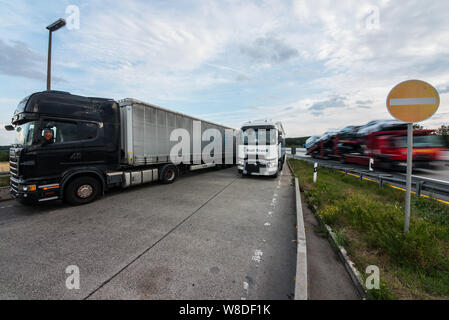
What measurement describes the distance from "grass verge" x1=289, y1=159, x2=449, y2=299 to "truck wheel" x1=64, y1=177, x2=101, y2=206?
6668 millimetres

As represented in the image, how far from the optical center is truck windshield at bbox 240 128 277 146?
1003 cm

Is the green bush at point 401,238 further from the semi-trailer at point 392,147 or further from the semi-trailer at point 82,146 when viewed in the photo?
the semi-trailer at point 392,147

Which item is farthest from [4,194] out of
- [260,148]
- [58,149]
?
[260,148]

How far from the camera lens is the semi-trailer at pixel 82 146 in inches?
201

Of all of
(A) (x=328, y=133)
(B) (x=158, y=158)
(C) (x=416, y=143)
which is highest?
(A) (x=328, y=133)

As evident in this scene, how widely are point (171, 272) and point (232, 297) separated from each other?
953mm

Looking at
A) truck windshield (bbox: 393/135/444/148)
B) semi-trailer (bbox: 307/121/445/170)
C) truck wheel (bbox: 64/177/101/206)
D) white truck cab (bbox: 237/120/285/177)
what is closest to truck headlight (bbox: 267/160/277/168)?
white truck cab (bbox: 237/120/285/177)

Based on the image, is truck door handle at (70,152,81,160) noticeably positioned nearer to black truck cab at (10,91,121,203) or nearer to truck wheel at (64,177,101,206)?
black truck cab at (10,91,121,203)

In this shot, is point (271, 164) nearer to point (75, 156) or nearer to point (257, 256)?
point (257, 256)

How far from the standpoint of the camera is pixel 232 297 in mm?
2273

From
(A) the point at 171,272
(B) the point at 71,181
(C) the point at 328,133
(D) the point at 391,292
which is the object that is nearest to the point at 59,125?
(B) the point at 71,181

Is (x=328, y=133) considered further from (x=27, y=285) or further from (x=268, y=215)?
(x=27, y=285)

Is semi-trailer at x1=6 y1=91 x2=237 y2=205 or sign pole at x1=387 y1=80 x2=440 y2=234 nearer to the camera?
sign pole at x1=387 y1=80 x2=440 y2=234
